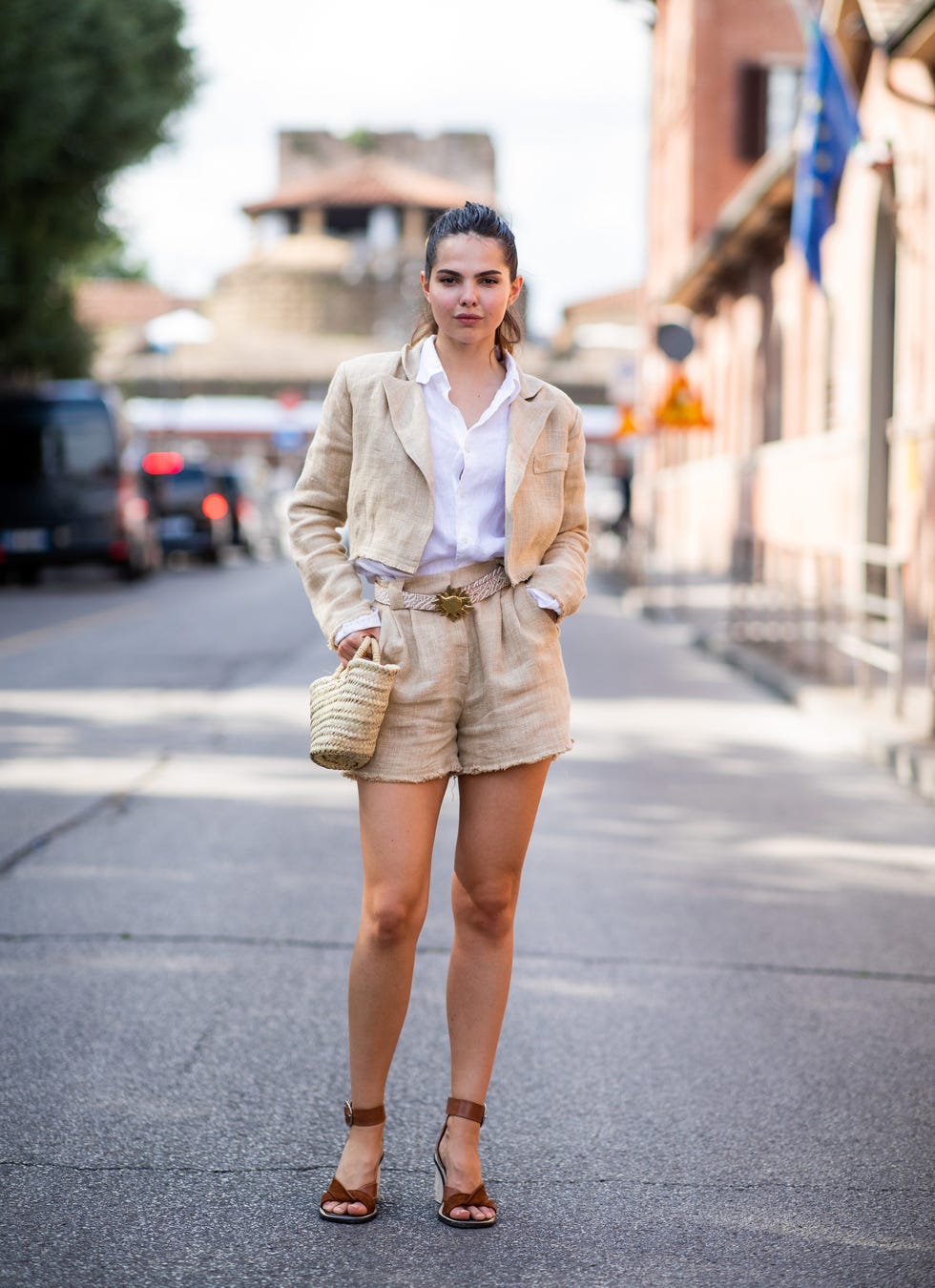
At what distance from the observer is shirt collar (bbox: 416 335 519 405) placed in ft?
12.5

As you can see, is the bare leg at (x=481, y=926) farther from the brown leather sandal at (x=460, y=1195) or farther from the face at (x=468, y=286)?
the face at (x=468, y=286)

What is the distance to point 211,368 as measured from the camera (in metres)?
85.7

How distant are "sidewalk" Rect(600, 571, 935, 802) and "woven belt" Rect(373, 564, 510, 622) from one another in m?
5.77

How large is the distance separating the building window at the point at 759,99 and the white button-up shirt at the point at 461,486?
37.5 metres

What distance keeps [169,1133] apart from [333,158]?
11183 cm

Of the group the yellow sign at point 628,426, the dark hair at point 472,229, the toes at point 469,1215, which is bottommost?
the toes at point 469,1215

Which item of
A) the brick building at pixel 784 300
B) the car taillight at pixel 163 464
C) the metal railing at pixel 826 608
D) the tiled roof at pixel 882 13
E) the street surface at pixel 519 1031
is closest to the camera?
the street surface at pixel 519 1031

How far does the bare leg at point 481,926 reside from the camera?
377cm

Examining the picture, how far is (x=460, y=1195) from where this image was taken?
372 cm

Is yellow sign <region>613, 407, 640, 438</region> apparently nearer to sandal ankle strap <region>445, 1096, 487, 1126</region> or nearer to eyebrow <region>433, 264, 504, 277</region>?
eyebrow <region>433, 264, 504, 277</region>

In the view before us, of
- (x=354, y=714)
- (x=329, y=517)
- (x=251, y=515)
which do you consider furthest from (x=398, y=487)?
(x=251, y=515)

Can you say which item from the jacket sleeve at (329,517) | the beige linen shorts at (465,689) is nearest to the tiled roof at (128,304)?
the jacket sleeve at (329,517)

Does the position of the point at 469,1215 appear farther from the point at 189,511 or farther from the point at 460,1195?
the point at 189,511

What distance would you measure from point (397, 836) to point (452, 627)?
419 millimetres
